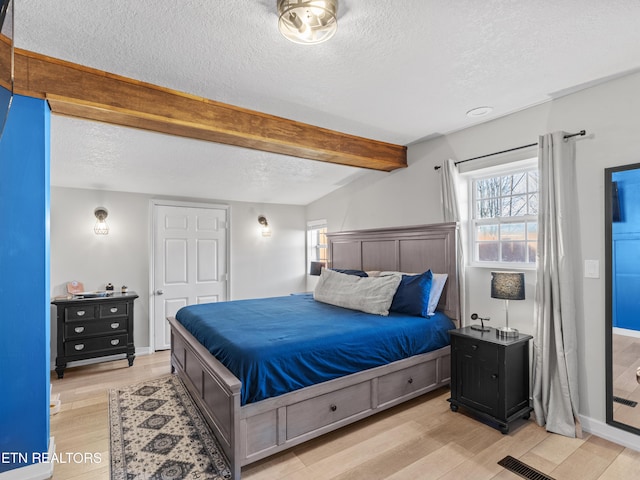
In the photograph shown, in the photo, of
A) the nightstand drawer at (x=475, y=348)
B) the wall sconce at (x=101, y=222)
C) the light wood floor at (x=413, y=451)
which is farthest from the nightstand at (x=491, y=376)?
the wall sconce at (x=101, y=222)

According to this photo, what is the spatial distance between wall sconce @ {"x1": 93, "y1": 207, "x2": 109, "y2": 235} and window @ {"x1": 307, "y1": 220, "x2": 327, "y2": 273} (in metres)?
2.99

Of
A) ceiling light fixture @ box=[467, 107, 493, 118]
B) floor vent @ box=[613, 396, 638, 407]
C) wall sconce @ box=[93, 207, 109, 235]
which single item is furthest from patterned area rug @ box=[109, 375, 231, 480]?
ceiling light fixture @ box=[467, 107, 493, 118]

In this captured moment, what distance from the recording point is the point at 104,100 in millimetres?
2160

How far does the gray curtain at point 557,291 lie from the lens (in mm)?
2432

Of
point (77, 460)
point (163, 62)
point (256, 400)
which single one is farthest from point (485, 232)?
point (77, 460)

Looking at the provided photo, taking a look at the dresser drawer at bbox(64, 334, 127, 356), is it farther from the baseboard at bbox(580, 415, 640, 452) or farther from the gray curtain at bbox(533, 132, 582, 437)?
the baseboard at bbox(580, 415, 640, 452)

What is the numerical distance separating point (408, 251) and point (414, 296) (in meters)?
0.78

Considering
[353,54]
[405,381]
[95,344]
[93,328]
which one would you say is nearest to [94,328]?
[93,328]

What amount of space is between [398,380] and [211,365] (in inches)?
58.6

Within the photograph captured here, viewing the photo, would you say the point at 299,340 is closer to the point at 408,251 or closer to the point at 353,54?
the point at 353,54

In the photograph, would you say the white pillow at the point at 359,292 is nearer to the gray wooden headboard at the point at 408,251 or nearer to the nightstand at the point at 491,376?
the gray wooden headboard at the point at 408,251

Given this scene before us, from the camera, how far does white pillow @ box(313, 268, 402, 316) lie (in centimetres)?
310

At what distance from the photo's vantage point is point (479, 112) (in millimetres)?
2854

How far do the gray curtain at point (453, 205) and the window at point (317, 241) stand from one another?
7.86 ft
